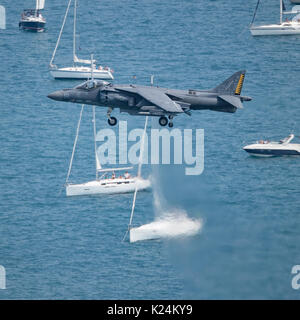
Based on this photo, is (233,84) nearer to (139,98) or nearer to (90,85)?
(139,98)

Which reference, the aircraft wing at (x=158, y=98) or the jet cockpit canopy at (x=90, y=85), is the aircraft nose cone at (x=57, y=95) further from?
the aircraft wing at (x=158, y=98)

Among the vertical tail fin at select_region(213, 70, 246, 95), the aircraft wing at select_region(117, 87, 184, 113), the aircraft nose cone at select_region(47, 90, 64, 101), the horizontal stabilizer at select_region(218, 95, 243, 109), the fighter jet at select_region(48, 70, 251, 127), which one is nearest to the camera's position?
the aircraft wing at select_region(117, 87, 184, 113)

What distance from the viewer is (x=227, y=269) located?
176125 millimetres

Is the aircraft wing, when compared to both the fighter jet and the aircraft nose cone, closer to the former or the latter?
the fighter jet

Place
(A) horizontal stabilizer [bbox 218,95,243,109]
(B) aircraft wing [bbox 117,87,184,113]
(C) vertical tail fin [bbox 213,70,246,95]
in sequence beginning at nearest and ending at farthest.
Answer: (B) aircraft wing [bbox 117,87,184,113] → (A) horizontal stabilizer [bbox 218,95,243,109] → (C) vertical tail fin [bbox 213,70,246,95]

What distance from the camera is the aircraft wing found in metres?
148

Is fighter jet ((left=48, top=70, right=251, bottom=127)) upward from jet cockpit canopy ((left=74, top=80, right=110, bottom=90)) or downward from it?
downward

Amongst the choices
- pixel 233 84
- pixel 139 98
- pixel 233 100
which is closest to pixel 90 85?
pixel 139 98

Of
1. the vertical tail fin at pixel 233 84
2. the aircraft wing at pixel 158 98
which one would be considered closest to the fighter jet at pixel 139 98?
the aircraft wing at pixel 158 98

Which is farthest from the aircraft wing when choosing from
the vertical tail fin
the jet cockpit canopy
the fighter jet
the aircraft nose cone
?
the vertical tail fin
